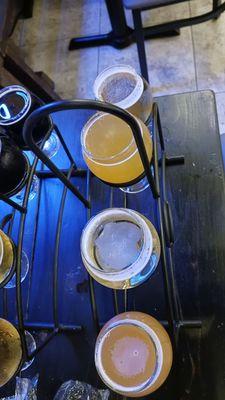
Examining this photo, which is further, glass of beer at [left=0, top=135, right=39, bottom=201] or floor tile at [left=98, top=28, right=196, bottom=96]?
floor tile at [left=98, top=28, right=196, bottom=96]

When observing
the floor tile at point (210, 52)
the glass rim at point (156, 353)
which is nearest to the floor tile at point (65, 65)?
the floor tile at point (210, 52)

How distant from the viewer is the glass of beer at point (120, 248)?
508 millimetres

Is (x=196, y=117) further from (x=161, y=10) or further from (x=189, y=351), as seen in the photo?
(x=161, y=10)

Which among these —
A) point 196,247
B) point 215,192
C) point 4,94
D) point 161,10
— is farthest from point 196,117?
point 161,10

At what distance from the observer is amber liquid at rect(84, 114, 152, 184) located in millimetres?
536

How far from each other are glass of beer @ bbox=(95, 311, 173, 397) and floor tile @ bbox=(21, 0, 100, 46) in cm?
168

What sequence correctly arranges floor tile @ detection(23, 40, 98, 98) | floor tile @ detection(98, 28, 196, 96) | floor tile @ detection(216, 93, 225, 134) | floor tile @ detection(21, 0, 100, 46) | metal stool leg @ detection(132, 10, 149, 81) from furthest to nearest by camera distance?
floor tile @ detection(21, 0, 100, 46) < floor tile @ detection(23, 40, 98, 98) < floor tile @ detection(98, 28, 196, 96) < floor tile @ detection(216, 93, 225, 134) < metal stool leg @ detection(132, 10, 149, 81)

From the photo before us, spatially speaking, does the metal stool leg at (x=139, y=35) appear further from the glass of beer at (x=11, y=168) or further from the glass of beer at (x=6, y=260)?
the glass of beer at (x=6, y=260)

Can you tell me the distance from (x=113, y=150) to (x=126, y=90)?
132mm

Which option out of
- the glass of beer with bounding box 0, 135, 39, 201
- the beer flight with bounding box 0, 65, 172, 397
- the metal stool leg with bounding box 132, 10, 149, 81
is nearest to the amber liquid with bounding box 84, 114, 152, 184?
the beer flight with bounding box 0, 65, 172, 397

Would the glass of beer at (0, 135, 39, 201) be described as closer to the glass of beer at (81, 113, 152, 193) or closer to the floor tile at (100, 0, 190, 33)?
the glass of beer at (81, 113, 152, 193)

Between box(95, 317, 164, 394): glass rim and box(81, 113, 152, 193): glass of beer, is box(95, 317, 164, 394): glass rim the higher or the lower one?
the lower one

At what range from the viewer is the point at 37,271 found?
0.77 metres

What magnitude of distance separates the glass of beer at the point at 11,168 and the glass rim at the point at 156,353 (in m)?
0.27
